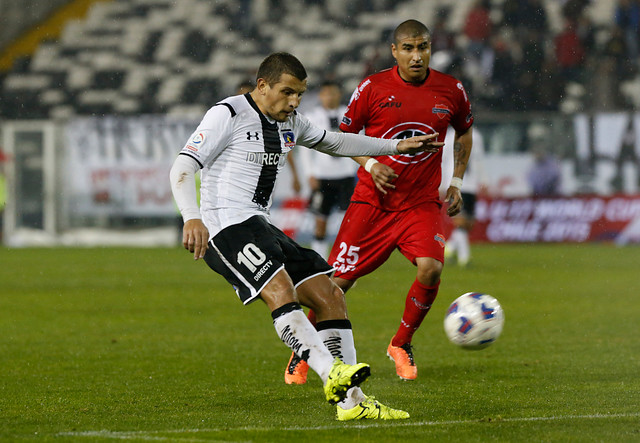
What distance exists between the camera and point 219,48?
93.9 feet

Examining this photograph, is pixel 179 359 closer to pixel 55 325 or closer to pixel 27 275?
pixel 55 325

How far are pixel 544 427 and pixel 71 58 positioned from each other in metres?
26.5

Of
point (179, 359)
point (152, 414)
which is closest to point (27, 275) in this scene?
point (179, 359)

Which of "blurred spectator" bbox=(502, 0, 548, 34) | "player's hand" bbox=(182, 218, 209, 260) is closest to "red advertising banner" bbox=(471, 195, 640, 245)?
"blurred spectator" bbox=(502, 0, 548, 34)

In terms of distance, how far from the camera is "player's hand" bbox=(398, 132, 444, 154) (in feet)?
19.8

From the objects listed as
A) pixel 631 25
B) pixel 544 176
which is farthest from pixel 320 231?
pixel 631 25

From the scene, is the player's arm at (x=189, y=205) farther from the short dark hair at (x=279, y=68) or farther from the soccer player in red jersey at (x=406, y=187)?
the soccer player in red jersey at (x=406, y=187)

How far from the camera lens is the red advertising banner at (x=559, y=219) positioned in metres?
20.2

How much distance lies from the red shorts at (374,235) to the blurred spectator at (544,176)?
13.6 meters

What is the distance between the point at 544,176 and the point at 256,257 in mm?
15852

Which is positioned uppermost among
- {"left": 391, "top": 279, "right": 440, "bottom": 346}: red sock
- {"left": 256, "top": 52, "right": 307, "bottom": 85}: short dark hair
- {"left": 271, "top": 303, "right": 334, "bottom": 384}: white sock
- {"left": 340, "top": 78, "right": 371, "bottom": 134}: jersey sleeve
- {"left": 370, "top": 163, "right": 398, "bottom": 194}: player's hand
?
{"left": 256, "top": 52, "right": 307, "bottom": 85}: short dark hair

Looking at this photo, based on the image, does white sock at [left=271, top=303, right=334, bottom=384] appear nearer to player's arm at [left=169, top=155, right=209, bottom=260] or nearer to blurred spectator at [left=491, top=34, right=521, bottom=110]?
player's arm at [left=169, top=155, right=209, bottom=260]

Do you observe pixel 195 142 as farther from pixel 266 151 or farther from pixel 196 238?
pixel 196 238

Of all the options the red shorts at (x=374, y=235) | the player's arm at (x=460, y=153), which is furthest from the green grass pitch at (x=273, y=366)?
the player's arm at (x=460, y=153)
